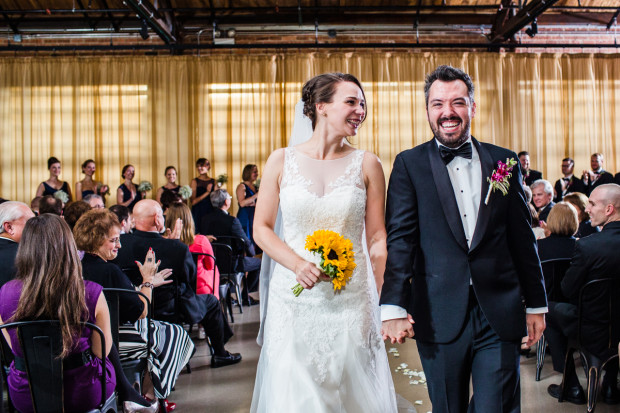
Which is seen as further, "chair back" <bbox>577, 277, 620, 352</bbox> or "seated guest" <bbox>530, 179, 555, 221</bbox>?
"seated guest" <bbox>530, 179, 555, 221</bbox>

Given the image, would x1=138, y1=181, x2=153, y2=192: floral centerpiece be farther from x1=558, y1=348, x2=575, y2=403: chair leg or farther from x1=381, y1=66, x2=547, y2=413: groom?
x1=381, y1=66, x2=547, y2=413: groom

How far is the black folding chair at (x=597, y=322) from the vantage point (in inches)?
144

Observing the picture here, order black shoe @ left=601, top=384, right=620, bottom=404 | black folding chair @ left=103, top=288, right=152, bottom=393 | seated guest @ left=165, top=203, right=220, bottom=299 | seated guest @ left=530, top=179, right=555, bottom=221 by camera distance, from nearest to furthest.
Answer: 1. black folding chair @ left=103, top=288, right=152, bottom=393
2. black shoe @ left=601, top=384, right=620, bottom=404
3. seated guest @ left=165, top=203, right=220, bottom=299
4. seated guest @ left=530, top=179, right=555, bottom=221

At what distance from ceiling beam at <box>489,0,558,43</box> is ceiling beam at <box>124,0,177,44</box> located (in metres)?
5.48

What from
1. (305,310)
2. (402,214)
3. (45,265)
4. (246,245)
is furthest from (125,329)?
(246,245)

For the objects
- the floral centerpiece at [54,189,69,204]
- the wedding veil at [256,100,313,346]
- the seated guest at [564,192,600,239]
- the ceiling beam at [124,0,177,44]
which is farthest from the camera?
the floral centerpiece at [54,189,69,204]

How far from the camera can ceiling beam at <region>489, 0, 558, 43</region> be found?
8712 mm

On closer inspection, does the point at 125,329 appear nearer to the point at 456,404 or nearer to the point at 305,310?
the point at 305,310

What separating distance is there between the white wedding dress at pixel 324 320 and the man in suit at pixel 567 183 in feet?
27.1

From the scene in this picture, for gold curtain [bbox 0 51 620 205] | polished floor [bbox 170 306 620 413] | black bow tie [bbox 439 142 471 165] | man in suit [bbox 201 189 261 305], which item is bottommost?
polished floor [bbox 170 306 620 413]

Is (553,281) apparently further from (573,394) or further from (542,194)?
(542,194)

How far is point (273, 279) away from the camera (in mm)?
2789

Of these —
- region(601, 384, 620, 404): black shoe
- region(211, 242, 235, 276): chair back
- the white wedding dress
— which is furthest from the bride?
region(211, 242, 235, 276): chair back

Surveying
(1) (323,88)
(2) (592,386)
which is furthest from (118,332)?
(2) (592,386)
